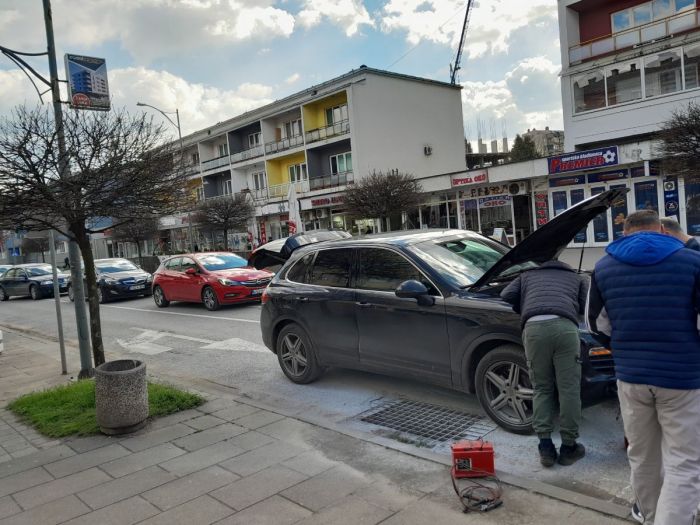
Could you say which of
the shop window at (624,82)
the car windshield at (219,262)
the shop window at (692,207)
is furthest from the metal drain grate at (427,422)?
the shop window at (624,82)

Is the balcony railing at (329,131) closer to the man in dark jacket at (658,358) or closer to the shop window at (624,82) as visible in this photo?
the shop window at (624,82)

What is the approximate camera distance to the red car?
556 inches

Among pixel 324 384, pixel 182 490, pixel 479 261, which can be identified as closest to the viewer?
pixel 182 490

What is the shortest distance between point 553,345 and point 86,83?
645 centimetres

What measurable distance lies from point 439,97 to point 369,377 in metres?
33.2

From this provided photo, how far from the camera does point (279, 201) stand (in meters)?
38.9

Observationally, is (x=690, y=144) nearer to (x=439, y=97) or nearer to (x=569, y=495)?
(x=569, y=495)

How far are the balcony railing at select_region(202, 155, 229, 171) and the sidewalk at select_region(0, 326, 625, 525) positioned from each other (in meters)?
40.3

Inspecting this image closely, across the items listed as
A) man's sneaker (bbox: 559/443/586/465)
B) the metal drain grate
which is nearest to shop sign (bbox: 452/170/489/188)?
the metal drain grate

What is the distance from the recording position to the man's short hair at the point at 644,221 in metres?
2.96

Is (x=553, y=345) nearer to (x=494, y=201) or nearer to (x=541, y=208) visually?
(x=541, y=208)

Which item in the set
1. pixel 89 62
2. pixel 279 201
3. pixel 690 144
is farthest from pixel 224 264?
A: pixel 279 201

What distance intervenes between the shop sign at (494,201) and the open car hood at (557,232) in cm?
2113

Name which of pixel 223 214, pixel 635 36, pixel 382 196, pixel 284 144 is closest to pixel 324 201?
pixel 223 214
